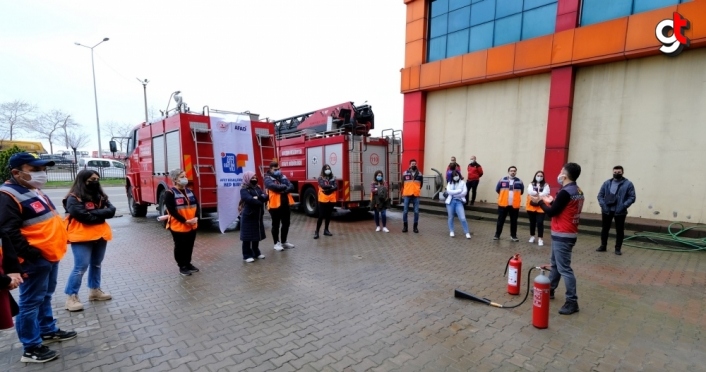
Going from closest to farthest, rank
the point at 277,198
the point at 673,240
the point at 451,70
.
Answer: the point at 277,198 < the point at 673,240 < the point at 451,70

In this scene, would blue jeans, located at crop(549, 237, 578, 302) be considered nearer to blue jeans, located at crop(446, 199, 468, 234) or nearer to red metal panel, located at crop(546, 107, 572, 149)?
blue jeans, located at crop(446, 199, 468, 234)

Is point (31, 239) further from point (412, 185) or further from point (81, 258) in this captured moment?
point (412, 185)

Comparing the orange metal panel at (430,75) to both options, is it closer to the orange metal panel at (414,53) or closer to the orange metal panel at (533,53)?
the orange metal panel at (414,53)

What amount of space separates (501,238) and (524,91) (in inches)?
228

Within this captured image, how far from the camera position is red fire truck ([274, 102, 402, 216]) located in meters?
10.0

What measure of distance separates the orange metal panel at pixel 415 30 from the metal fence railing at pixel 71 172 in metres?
23.7

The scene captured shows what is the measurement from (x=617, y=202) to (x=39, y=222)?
8689 millimetres

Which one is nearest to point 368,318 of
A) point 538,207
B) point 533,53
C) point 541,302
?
point 541,302

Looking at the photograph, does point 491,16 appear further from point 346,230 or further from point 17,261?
point 17,261

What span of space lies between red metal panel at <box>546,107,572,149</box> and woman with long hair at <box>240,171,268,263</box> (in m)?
8.92

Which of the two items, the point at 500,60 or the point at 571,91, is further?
the point at 500,60

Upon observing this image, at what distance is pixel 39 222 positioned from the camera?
288 cm

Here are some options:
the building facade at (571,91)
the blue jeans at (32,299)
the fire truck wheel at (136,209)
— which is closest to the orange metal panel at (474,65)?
the building facade at (571,91)

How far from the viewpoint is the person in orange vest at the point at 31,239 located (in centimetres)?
270
